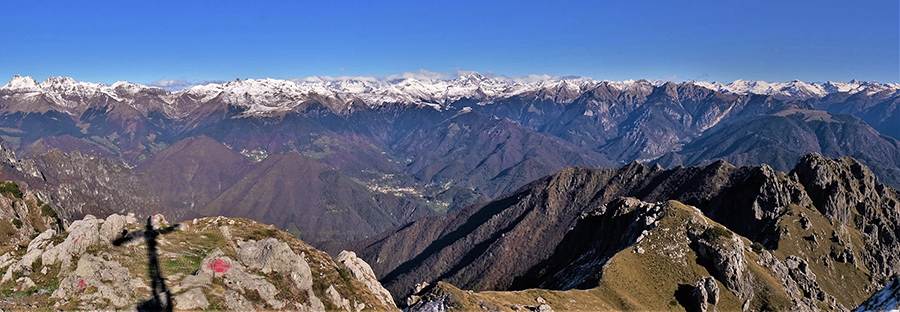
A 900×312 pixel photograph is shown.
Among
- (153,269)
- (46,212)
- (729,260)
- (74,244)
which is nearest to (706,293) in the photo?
(729,260)

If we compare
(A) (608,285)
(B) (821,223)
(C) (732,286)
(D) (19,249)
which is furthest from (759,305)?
(D) (19,249)

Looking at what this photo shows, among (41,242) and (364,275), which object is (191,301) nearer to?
(41,242)

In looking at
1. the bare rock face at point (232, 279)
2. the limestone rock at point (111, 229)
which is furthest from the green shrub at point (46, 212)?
the bare rock face at point (232, 279)

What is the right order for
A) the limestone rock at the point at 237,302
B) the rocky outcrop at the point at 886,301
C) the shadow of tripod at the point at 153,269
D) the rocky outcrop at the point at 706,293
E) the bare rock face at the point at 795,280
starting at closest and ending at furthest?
the rocky outcrop at the point at 886,301 < the shadow of tripod at the point at 153,269 < the limestone rock at the point at 237,302 < the rocky outcrop at the point at 706,293 < the bare rock face at the point at 795,280

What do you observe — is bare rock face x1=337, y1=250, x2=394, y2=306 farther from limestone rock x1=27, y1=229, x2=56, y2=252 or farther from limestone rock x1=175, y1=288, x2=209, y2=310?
limestone rock x1=27, y1=229, x2=56, y2=252

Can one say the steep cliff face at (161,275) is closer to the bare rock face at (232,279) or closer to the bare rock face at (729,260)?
the bare rock face at (232,279)

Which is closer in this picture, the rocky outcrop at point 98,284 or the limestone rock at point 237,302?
the rocky outcrop at point 98,284

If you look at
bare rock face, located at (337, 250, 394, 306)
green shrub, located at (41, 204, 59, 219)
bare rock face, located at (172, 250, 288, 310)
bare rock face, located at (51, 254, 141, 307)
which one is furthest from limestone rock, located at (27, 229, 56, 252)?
green shrub, located at (41, 204, 59, 219)

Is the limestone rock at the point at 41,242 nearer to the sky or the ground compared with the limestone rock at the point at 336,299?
nearer to the sky
